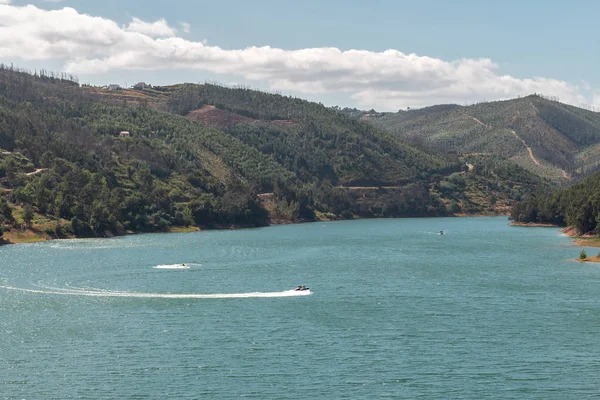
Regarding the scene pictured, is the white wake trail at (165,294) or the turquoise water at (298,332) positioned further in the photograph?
the white wake trail at (165,294)

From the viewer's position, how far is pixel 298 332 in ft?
321

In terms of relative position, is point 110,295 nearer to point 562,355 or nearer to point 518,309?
point 518,309

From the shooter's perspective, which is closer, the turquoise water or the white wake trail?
the turquoise water

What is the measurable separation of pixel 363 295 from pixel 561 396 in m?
56.4

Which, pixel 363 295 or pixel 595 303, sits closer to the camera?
pixel 595 303

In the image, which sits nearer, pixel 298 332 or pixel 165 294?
pixel 298 332

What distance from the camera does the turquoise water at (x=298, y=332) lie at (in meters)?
75.8

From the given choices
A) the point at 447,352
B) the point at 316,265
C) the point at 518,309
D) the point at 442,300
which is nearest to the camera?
the point at 447,352

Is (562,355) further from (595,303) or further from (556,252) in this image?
(556,252)

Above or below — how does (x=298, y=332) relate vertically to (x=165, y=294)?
below

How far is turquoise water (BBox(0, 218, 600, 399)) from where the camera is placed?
249ft

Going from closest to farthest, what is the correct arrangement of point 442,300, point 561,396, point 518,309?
point 561,396 < point 518,309 < point 442,300

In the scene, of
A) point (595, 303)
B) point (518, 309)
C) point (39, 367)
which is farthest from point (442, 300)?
point (39, 367)

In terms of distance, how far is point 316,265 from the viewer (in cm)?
17062
